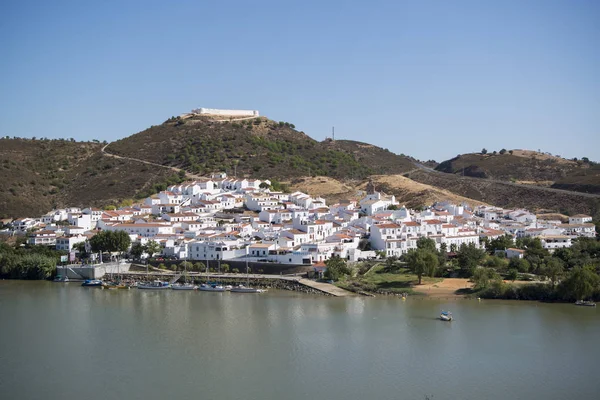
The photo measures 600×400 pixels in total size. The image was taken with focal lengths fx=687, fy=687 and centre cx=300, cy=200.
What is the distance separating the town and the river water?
499 cm

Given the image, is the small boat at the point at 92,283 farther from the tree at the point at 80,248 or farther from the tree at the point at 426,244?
the tree at the point at 426,244

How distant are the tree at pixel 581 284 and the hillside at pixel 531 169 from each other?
27.3 meters

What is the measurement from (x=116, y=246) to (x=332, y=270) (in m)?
10.2

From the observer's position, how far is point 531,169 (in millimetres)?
58469


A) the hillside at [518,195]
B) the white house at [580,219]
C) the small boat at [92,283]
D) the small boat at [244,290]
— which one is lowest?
the small boat at [244,290]

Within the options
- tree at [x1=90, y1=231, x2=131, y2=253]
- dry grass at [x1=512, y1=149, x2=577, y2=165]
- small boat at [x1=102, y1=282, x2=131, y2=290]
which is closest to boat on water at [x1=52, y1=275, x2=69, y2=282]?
tree at [x1=90, y1=231, x2=131, y2=253]

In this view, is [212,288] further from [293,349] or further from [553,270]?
[553,270]

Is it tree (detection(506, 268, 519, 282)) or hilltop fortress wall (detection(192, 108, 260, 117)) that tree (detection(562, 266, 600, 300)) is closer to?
tree (detection(506, 268, 519, 282))

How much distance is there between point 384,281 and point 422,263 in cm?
168

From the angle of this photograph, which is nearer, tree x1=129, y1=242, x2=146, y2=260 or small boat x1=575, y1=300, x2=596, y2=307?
small boat x1=575, y1=300, x2=596, y2=307

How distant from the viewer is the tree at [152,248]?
30031 mm

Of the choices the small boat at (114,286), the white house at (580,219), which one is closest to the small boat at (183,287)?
the small boat at (114,286)

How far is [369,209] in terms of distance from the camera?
122ft

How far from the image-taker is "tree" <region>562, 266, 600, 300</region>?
22.1 m
